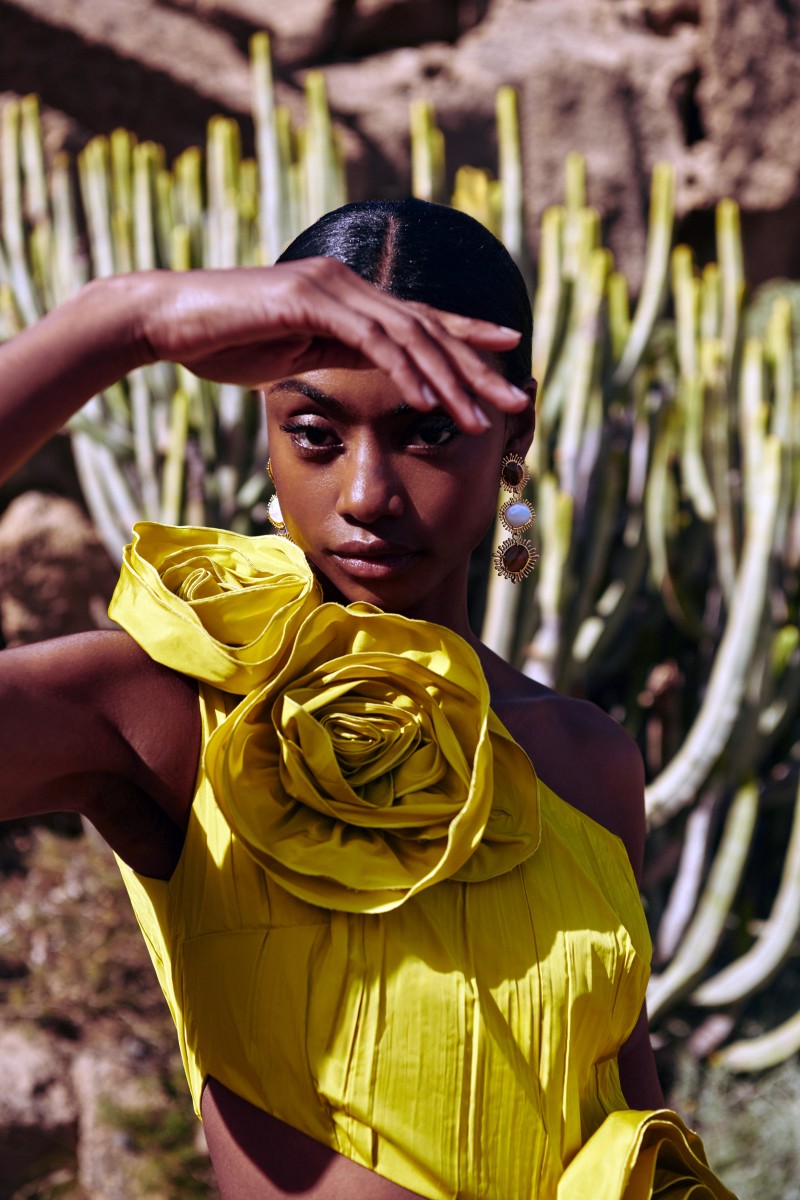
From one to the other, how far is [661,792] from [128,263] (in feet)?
7.60

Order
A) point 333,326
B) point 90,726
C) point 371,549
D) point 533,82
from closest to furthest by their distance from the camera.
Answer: point 333,326 < point 90,726 < point 371,549 < point 533,82

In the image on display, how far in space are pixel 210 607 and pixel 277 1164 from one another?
575 mm

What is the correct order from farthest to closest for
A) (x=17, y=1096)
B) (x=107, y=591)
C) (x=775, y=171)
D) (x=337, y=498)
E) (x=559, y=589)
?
(x=775, y=171), (x=107, y=591), (x=17, y=1096), (x=559, y=589), (x=337, y=498)

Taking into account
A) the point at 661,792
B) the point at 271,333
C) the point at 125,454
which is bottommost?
the point at 661,792

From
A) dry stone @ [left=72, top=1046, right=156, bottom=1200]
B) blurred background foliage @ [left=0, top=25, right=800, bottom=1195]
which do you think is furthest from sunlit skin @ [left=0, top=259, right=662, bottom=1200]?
dry stone @ [left=72, top=1046, right=156, bottom=1200]

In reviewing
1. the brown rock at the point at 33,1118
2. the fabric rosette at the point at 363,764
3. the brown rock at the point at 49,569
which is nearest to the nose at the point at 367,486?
the fabric rosette at the point at 363,764

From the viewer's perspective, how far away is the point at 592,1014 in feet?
4.93

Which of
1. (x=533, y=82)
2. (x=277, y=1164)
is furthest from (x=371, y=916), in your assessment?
(x=533, y=82)

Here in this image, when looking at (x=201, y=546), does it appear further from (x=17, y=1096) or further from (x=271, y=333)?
(x=17, y=1096)

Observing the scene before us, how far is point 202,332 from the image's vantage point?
1.03 meters

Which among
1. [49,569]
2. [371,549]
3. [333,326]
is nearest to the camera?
[333,326]

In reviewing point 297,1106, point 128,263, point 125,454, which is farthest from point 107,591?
point 297,1106

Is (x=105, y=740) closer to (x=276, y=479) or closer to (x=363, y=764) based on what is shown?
(x=363, y=764)

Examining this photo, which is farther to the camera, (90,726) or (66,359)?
(90,726)
